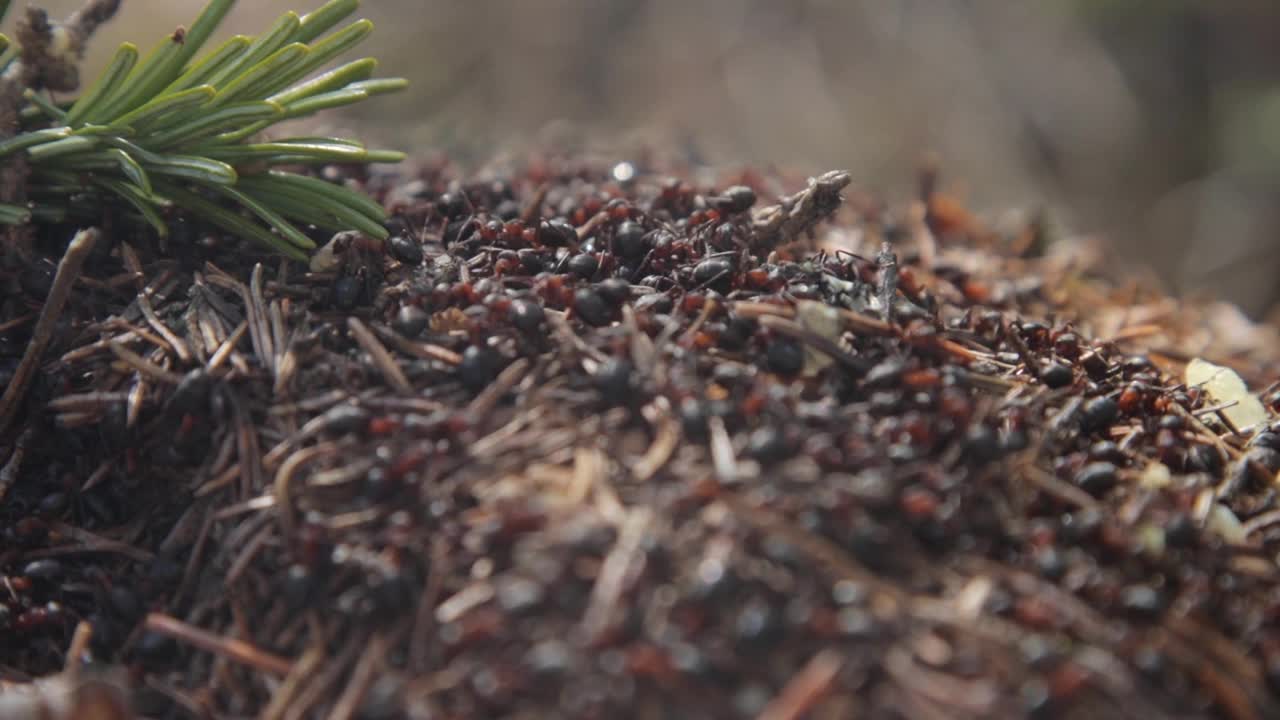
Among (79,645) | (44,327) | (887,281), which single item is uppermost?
(887,281)

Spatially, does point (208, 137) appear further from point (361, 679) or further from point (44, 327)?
point (361, 679)

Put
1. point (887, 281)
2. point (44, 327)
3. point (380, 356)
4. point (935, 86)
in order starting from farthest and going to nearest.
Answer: point (935, 86), point (887, 281), point (44, 327), point (380, 356)

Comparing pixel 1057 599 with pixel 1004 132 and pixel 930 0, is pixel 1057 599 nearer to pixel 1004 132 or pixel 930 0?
pixel 1004 132

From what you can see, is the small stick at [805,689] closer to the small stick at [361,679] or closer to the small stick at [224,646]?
the small stick at [361,679]

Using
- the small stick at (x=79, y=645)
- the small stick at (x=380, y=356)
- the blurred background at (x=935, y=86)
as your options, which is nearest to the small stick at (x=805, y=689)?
the small stick at (x=380, y=356)

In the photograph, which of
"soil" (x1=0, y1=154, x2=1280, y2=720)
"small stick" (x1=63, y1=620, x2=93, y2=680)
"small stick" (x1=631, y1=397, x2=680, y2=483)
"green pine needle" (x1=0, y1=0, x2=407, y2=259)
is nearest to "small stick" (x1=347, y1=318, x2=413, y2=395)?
"soil" (x1=0, y1=154, x2=1280, y2=720)

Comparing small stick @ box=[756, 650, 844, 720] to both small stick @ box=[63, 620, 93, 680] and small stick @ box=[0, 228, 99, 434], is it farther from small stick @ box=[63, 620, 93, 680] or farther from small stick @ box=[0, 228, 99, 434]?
small stick @ box=[0, 228, 99, 434]

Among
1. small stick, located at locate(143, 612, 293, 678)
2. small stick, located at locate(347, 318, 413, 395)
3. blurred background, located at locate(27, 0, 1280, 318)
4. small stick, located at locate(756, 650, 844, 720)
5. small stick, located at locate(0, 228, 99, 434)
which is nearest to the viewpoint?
small stick, located at locate(756, 650, 844, 720)

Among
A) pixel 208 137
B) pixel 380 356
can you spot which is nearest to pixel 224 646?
pixel 380 356
